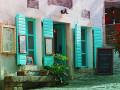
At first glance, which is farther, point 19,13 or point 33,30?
point 33,30

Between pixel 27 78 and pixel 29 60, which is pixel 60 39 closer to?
pixel 29 60

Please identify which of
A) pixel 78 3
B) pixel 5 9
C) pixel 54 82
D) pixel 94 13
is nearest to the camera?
pixel 5 9

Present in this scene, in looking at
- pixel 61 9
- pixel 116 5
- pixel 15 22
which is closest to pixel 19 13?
pixel 15 22

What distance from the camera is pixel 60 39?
13.0 meters

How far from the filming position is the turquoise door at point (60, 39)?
12.7 meters

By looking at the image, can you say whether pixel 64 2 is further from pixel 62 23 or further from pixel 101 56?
pixel 101 56

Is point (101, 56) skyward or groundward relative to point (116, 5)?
groundward

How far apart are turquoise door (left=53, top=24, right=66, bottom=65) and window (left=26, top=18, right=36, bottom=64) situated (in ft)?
5.86

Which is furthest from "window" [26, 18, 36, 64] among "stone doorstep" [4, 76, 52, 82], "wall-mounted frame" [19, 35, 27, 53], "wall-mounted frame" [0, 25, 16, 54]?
"stone doorstep" [4, 76, 52, 82]

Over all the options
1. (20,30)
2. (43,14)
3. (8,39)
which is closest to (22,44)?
(20,30)

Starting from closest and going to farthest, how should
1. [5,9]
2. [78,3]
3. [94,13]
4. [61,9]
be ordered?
[5,9], [61,9], [78,3], [94,13]

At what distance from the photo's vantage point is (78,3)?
1307 cm

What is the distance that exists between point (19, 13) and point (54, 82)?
2352 millimetres

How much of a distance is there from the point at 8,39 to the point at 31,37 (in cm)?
122
